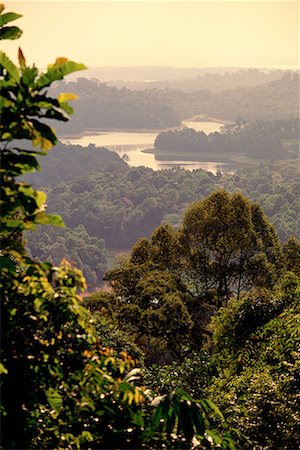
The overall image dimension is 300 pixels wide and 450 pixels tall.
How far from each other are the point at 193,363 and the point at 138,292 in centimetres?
525

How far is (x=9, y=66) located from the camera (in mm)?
2285

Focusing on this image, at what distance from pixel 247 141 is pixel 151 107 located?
42264mm

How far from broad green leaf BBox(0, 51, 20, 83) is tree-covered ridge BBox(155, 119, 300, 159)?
12845cm

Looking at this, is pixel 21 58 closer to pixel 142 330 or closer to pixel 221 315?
pixel 221 315

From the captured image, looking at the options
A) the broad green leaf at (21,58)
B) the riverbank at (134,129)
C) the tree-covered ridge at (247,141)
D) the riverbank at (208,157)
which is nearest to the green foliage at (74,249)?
the riverbank at (208,157)

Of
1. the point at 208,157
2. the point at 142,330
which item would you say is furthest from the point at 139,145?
the point at 142,330

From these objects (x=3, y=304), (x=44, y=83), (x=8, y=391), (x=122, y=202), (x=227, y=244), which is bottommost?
(x=122, y=202)

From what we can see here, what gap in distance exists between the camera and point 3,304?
8.77 feet

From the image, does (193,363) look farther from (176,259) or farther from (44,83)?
(44,83)

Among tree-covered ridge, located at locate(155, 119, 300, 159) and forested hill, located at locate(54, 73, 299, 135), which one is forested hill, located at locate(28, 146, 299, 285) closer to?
tree-covered ridge, located at locate(155, 119, 300, 159)

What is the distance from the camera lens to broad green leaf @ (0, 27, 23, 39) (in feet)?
8.24

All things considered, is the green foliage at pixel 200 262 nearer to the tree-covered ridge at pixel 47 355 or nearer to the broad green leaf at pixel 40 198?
the tree-covered ridge at pixel 47 355

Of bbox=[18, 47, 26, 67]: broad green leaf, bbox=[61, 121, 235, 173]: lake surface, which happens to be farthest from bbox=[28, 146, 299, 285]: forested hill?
bbox=[18, 47, 26, 67]: broad green leaf

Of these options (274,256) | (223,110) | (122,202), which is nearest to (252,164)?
(122,202)
